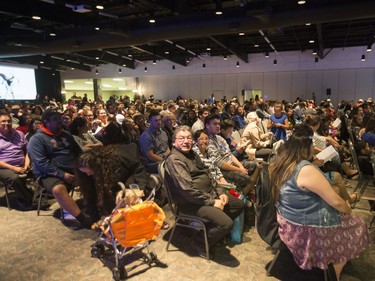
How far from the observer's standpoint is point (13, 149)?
13.6 feet

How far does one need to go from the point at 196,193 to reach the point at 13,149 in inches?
123

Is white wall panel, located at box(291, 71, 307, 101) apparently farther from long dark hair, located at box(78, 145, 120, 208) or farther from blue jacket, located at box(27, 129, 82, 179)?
long dark hair, located at box(78, 145, 120, 208)

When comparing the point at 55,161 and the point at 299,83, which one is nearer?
the point at 55,161

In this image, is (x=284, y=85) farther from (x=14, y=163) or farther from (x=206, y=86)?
(x=14, y=163)

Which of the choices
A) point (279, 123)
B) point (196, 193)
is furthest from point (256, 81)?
point (196, 193)

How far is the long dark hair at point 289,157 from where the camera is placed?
6.89ft

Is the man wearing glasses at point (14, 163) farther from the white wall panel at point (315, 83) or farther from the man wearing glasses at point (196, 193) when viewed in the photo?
the white wall panel at point (315, 83)

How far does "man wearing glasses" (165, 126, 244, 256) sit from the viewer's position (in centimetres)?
261

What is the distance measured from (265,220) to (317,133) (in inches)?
103

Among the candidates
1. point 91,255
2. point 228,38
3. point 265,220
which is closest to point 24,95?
point 228,38

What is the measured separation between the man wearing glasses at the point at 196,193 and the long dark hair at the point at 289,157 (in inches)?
25.9

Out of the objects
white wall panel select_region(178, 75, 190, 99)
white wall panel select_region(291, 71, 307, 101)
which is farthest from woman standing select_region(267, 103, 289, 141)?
white wall panel select_region(178, 75, 190, 99)

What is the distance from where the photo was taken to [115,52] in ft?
58.3

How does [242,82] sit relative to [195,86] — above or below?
above
